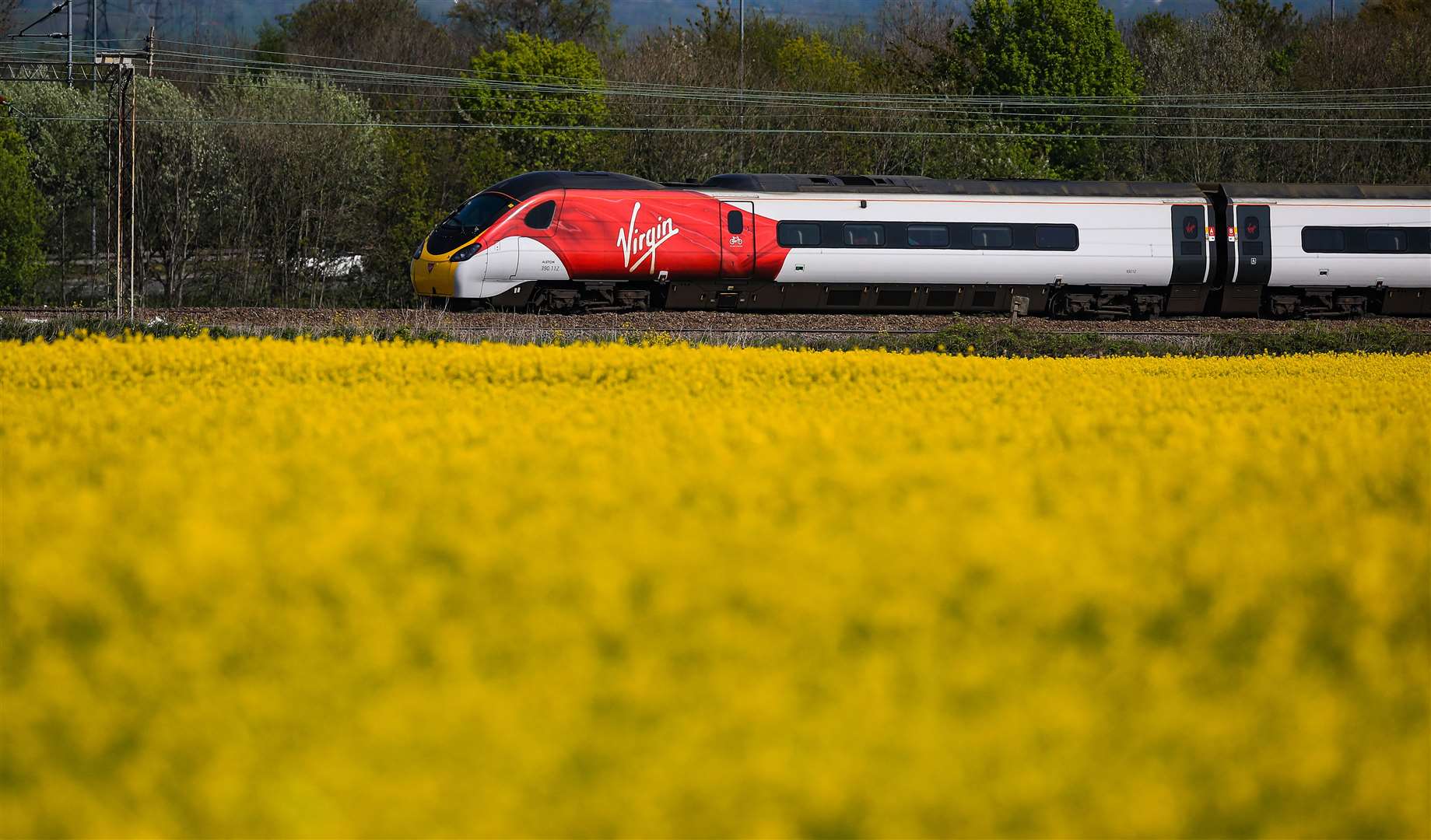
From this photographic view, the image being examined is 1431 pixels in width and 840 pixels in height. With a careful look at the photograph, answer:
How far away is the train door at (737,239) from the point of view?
2922cm

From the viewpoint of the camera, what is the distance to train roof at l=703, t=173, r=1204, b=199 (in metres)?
30.2

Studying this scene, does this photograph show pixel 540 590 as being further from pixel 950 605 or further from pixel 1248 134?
pixel 1248 134

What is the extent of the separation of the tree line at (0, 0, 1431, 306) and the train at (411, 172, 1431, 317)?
15301mm

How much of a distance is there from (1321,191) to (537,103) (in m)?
27.0

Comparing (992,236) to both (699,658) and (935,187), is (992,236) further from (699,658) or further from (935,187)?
(699,658)

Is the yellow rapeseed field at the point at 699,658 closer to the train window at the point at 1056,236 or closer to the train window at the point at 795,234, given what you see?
the train window at the point at 795,234

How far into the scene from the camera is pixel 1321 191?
108 ft

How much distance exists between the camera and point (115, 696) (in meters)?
3.38

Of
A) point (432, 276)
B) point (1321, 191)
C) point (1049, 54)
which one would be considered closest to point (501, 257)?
point (432, 276)

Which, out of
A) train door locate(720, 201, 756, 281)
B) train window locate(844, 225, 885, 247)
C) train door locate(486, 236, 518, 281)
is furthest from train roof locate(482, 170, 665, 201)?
train window locate(844, 225, 885, 247)

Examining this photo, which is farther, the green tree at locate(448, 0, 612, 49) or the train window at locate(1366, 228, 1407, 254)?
the green tree at locate(448, 0, 612, 49)

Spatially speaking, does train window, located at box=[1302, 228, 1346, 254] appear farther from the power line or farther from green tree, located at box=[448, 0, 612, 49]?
green tree, located at box=[448, 0, 612, 49]

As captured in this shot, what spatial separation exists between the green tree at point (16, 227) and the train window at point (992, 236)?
945 inches

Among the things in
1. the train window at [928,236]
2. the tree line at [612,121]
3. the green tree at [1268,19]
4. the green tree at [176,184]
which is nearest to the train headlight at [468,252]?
the train window at [928,236]
